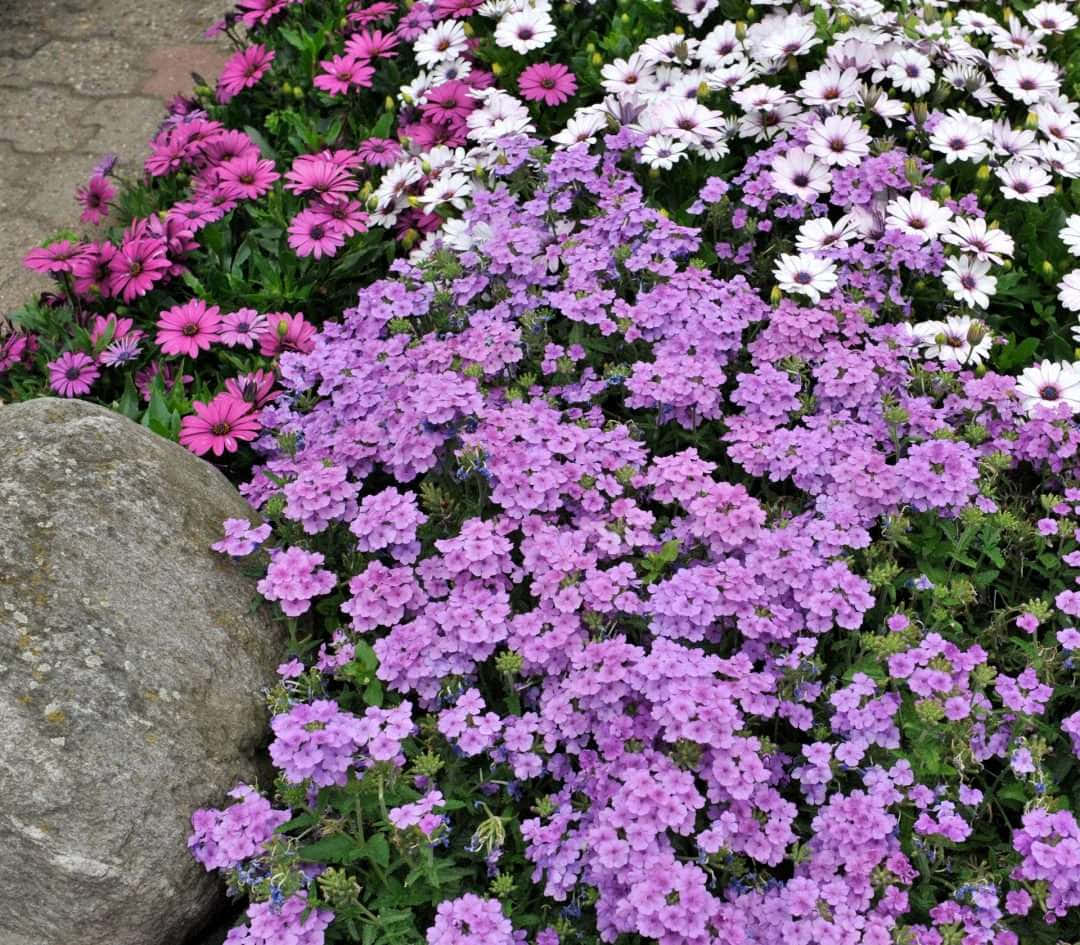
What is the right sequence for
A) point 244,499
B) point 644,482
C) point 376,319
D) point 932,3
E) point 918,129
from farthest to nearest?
point 932,3 < point 918,129 < point 376,319 < point 244,499 < point 644,482

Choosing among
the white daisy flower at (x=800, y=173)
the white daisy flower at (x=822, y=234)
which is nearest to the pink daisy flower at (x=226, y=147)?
the white daisy flower at (x=800, y=173)

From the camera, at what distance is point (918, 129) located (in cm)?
367

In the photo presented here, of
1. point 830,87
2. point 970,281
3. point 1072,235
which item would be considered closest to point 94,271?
point 830,87

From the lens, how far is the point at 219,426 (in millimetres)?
3121

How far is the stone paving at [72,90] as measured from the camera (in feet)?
15.6

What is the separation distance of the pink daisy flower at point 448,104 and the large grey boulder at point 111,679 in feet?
5.86

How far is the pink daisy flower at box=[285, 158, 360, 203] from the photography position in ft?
12.3

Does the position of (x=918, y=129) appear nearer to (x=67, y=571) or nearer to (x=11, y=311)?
(x=67, y=571)

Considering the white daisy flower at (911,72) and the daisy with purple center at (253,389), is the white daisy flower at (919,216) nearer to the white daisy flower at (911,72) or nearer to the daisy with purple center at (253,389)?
the white daisy flower at (911,72)

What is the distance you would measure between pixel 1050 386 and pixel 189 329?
94.2 inches

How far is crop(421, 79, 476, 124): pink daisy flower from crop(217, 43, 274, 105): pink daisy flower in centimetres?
75

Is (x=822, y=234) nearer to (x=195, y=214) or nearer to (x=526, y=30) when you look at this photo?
(x=526, y=30)

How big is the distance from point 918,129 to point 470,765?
2463 mm

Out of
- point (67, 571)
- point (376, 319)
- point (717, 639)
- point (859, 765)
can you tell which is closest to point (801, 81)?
point (376, 319)
